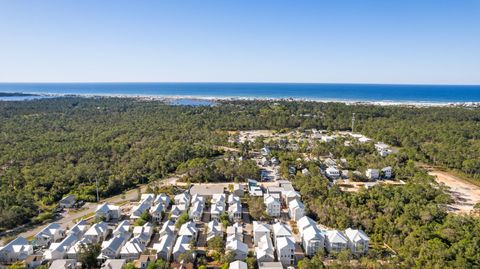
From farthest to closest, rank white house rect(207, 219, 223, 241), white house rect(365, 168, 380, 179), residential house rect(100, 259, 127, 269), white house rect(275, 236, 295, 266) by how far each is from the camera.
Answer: white house rect(365, 168, 380, 179) < white house rect(207, 219, 223, 241) < white house rect(275, 236, 295, 266) < residential house rect(100, 259, 127, 269)

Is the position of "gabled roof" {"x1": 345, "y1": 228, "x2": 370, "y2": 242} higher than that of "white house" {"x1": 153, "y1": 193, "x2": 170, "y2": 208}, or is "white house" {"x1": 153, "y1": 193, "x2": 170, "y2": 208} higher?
"gabled roof" {"x1": 345, "y1": 228, "x2": 370, "y2": 242}

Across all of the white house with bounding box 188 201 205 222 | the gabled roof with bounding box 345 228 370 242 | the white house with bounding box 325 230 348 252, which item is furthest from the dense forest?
the white house with bounding box 188 201 205 222

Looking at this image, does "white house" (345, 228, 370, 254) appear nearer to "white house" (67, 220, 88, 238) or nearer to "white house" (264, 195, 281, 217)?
"white house" (264, 195, 281, 217)

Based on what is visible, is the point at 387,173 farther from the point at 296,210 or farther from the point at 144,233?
the point at 144,233

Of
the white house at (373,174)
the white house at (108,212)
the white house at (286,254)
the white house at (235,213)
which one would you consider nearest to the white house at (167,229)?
the white house at (235,213)

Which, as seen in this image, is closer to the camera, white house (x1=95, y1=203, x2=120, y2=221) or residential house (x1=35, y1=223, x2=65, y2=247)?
residential house (x1=35, y1=223, x2=65, y2=247)

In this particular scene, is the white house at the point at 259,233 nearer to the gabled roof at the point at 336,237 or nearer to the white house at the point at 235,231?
the white house at the point at 235,231

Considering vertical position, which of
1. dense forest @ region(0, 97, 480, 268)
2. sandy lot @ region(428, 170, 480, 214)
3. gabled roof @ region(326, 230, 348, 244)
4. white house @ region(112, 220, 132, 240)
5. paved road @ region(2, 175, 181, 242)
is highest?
dense forest @ region(0, 97, 480, 268)
